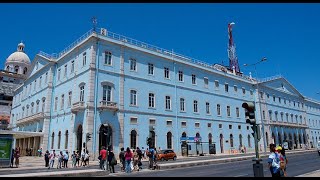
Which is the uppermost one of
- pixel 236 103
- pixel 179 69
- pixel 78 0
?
pixel 179 69

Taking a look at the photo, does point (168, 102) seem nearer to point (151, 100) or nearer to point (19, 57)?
point (151, 100)

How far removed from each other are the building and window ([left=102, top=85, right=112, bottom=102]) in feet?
150

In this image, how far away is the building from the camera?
75.1 meters

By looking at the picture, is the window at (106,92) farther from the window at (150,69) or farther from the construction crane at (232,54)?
the construction crane at (232,54)

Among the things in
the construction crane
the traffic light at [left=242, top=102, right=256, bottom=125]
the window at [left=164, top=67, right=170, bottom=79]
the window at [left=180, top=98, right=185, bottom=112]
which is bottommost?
the traffic light at [left=242, top=102, right=256, bottom=125]

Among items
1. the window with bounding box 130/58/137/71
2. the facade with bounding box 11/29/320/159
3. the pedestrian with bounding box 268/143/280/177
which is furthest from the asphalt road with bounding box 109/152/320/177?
the window with bounding box 130/58/137/71

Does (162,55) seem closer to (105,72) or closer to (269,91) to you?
(105,72)

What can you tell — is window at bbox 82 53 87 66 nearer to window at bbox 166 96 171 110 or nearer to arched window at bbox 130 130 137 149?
arched window at bbox 130 130 137 149

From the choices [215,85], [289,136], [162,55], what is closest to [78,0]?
[162,55]

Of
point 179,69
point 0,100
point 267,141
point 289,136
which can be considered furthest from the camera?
point 0,100

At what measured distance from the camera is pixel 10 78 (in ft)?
262

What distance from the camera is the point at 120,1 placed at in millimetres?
5504

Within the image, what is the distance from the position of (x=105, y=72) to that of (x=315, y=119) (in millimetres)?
72921

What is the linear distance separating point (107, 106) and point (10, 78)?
59874 mm
